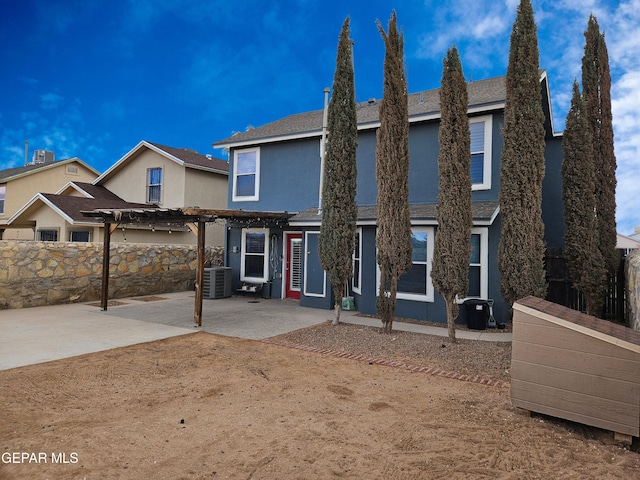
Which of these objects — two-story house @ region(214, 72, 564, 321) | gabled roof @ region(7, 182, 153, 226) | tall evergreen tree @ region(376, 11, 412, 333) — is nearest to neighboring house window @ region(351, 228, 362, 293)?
two-story house @ region(214, 72, 564, 321)

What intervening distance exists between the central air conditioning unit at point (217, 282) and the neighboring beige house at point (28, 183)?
12.2 meters

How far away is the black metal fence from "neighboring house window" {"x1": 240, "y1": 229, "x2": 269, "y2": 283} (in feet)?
27.1

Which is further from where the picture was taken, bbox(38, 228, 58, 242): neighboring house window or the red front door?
bbox(38, 228, 58, 242): neighboring house window

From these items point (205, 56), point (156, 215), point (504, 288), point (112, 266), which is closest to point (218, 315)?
point (156, 215)

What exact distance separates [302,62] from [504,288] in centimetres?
4777

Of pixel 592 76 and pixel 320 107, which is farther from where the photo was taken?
pixel 320 107

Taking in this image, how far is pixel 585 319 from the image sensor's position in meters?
4.06

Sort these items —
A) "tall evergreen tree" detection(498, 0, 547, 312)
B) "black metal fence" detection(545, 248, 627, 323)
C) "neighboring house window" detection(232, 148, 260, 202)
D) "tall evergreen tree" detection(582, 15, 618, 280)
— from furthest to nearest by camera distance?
1. "neighboring house window" detection(232, 148, 260, 202)
2. "tall evergreen tree" detection(582, 15, 618, 280)
3. "black metal fence" detection(545, 248, 627, 323)
4. "tall evergreen tree" detection(498, 0, 547, 312)

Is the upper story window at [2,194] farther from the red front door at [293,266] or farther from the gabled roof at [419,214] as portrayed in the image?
the gabled roof at [419,214]

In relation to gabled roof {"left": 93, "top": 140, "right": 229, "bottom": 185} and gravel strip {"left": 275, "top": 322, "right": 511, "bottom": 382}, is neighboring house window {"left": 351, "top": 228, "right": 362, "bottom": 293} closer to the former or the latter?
gravel strip {"left": 275, "top": 322, "right": 511, "bottom": 382}

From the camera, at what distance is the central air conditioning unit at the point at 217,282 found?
508 inches

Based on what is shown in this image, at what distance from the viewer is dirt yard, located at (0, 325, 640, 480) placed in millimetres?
3076

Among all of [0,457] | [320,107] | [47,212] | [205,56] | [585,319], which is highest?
[205,56]

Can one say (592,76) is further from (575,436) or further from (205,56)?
(205,56)
